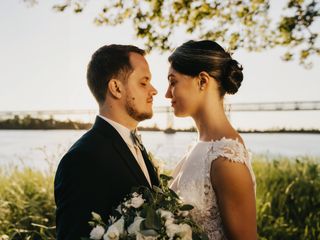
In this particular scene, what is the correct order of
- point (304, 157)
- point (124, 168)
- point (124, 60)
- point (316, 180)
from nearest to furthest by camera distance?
point (124, 168)
point (124, 60)
point (316, 180)
point (304, 157)

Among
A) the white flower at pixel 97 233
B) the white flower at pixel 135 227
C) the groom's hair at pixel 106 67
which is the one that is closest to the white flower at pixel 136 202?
the white flower at pixel 135 227

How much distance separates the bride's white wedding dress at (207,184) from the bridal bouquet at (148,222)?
0.51 metres

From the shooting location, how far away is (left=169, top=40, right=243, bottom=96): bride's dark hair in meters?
3.25

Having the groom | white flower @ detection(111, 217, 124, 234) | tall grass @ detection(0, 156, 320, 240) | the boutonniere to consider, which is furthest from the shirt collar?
tall grass @ detection(0, 156, 320, 240)

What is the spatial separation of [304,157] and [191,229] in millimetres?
9409

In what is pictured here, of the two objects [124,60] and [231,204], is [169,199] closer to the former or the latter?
[231,204]

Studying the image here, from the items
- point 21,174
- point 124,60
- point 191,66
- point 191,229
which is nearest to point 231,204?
point 191,229

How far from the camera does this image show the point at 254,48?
29.1 ft

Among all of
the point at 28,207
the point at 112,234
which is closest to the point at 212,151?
the point at 112,234

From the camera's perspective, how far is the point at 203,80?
3293 millimetres

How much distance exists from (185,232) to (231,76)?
1.39 metres

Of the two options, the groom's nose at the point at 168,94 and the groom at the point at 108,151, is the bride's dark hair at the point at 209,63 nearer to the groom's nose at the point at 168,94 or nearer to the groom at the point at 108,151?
the groom's nose at the point at 168,94

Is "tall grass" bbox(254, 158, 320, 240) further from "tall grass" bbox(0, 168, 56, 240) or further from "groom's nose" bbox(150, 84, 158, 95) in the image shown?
"groom's nose" bbox(150, 84, 158, 95)

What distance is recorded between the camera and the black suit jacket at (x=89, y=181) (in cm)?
279
